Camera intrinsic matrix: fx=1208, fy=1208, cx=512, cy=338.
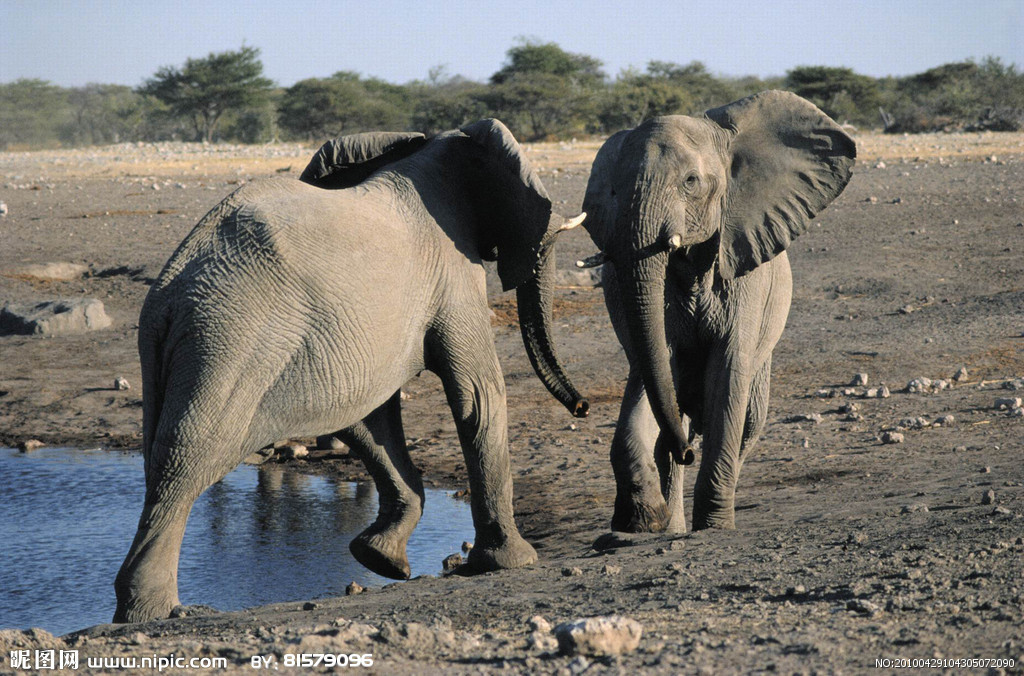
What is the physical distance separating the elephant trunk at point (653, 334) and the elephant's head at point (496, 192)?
1.14 ft

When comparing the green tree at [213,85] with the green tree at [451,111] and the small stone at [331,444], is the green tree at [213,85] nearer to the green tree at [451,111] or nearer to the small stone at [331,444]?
the green tree at [451,111]

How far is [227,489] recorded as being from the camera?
7016mm

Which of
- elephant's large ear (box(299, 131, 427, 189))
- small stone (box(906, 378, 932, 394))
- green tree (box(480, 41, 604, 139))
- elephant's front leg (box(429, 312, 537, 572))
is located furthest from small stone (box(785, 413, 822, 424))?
green tree (box(480, 41, 604, 139))

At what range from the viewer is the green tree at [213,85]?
37.5 metres

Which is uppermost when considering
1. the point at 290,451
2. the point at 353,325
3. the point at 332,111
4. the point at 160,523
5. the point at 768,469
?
the point at 332,111

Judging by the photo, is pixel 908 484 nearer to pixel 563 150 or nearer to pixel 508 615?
pixel 508 615

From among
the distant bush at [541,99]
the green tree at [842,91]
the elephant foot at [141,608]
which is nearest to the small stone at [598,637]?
the elephant foot at [141,608]

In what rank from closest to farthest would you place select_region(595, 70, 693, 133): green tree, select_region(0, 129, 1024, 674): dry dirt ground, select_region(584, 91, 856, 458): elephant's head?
1. select_region(0, 129, 1024, 674): dry dirt ground
2. select_region(584, 91, 856, 458): elephant's head
3. select_region(595, 70, 693, 133): green tree

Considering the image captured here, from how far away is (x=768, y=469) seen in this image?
6492 millimetres

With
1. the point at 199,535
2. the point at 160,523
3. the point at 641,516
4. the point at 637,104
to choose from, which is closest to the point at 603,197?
the point at 641,516

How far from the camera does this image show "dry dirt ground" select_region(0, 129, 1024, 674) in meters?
3.33

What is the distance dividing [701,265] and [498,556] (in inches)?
56.7

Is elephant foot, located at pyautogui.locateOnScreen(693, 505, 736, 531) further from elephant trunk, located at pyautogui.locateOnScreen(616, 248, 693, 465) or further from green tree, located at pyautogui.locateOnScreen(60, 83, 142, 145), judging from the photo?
green tree, located at pyautogui.locateOnScreen(60, 83, 142, 145)

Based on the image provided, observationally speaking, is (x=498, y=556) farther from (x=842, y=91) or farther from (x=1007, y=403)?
(x=842, y=91)
